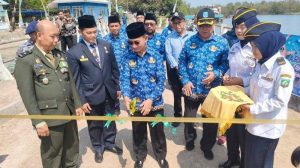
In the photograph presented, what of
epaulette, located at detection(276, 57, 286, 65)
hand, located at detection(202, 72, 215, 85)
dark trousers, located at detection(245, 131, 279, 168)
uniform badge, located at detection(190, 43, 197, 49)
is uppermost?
uniform badge, located at detection(190, 43, 197, 49)

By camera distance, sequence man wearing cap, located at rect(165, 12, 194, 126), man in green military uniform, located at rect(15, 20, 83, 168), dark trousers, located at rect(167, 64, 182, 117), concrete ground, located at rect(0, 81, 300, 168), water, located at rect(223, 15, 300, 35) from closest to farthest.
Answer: man in green military uniform, located at rect(15, 20, 83, 168) → concrete ground, located at rect(0, 81, 300, 168) → man wearing cap, located at rect(165, 12, 194, 126) → dark trousers, located at rect(167, 64, 182, 117) → water, located at rect(223, 15, 300, 35)

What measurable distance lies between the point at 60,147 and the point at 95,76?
113cm

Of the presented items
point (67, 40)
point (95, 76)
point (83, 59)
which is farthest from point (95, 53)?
point (67, 40)

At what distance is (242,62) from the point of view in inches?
128

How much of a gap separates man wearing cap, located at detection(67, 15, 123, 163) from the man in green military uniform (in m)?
0.57

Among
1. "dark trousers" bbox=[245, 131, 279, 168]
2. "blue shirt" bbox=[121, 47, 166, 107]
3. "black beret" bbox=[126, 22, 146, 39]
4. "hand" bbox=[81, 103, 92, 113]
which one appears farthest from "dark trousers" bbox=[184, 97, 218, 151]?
"hand" bbox=[81, 103, 92, 113]

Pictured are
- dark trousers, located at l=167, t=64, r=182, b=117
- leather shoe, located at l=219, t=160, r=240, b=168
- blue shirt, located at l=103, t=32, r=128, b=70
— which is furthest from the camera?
blue shirt, located at l=103, t=32, r=128, b=70

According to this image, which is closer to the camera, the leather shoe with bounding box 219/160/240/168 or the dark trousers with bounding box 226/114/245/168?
the dark trousers with bounding box 226/114/245/168

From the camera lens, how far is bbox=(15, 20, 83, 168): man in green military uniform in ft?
9.43

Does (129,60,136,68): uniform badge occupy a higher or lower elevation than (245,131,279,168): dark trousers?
higher

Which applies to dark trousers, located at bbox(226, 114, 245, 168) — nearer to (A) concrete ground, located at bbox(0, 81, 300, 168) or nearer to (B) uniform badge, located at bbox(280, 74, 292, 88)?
(A) concrete ground, located at bbox(0, 81, 300, 168)

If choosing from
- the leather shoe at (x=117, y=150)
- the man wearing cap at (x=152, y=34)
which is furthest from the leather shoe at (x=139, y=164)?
the man wearing cap at (x=152, y=34)

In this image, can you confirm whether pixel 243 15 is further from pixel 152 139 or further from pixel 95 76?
pixel 95 76

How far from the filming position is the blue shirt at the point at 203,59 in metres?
3.70
